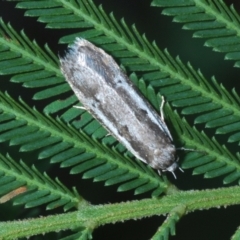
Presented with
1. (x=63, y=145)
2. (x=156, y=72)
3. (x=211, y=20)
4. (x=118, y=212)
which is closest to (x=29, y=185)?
(x=63, y=145)

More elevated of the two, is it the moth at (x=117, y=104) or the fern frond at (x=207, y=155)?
the moth at (x=117, y=104)

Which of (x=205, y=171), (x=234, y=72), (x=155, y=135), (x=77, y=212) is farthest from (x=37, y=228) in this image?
(x=234, y=72)

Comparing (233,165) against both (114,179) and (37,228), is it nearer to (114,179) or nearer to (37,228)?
A: (114,179)

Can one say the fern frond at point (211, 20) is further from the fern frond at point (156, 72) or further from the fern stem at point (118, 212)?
the fern stem at point (118, 212)

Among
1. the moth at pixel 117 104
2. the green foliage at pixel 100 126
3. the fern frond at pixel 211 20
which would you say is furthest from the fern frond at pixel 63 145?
the fern frond at pixel 211 20

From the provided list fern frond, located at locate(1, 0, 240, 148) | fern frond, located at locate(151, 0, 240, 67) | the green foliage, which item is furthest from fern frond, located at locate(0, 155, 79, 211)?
fern frond, located at locate(151, 0, 240, 67)

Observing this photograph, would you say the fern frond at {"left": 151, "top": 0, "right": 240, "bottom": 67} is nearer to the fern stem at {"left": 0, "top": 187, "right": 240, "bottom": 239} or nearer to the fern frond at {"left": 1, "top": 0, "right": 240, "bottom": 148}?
the fern frond at {"left": 1, "top": 0, "right": 240, "bottom": 148}

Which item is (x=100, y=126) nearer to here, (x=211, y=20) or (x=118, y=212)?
(x=118, y=212)
